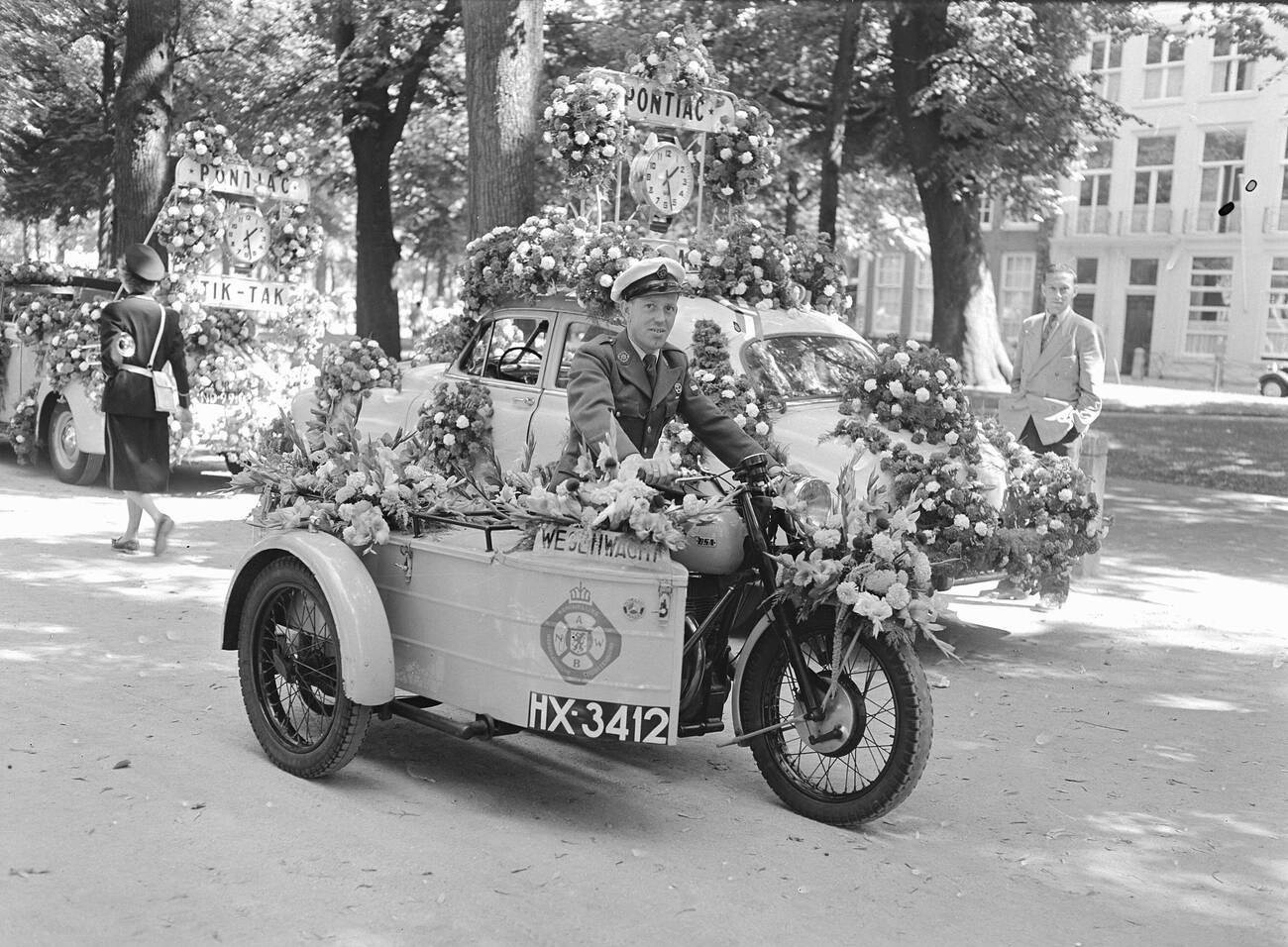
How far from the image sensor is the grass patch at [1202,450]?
1709cm

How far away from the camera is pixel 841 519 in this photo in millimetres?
5043

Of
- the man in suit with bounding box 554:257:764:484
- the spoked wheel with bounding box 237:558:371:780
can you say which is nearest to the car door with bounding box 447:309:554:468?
the spoked wheel with bounding box 237:558:371:780

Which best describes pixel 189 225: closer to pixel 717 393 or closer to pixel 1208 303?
pixel 717 393

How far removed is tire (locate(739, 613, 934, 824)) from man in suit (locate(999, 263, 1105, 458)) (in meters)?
4.83

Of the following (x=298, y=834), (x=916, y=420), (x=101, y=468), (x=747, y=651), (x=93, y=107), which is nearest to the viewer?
(x=298, y=834)

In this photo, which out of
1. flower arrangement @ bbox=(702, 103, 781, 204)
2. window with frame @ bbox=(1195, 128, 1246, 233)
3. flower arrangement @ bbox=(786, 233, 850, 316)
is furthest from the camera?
window with frame @ bbox=(1195, 128, 1246, 233)

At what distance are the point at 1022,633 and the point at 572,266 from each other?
3.70 metres

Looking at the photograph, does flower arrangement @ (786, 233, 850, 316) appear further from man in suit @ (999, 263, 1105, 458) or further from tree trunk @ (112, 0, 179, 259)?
tree trunk @ (112, 0, 179, 259)

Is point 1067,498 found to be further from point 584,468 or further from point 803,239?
point 584,468

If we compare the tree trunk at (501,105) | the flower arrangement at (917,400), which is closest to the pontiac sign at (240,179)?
the tree trunk at (501,105)

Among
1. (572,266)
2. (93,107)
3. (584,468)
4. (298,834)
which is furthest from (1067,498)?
(93,107)

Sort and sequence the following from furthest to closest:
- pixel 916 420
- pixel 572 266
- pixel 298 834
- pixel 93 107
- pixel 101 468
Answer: pixel 93 107 < pixel 101 468 < pixel 572 266 < pixel 916 420 < pixel 298 834

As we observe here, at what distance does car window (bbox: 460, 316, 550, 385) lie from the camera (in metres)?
9.50

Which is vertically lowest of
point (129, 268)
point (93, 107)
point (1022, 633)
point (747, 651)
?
point (1022, 633)
